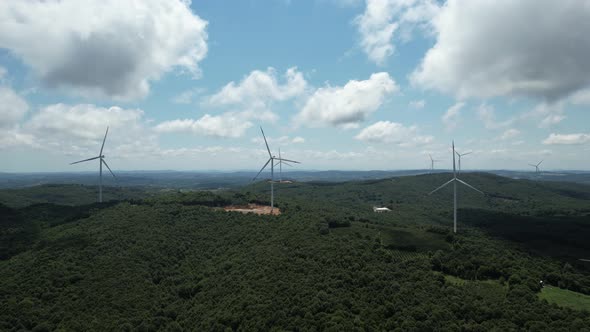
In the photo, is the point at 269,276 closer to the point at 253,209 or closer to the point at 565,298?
the point at 565,298

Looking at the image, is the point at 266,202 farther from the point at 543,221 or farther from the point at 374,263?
the point at 543,221

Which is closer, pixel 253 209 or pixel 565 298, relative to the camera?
pixel 565 298

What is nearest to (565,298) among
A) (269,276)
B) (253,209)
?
(269,276)

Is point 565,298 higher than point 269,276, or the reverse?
point 269,276

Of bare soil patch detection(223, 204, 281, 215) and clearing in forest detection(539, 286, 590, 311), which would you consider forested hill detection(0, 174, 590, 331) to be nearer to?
clearing in forest detection(539, 286, 590, 311)

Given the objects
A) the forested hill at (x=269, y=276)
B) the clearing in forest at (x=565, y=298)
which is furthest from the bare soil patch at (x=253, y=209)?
the clearing in forest at (x=565, y=298)

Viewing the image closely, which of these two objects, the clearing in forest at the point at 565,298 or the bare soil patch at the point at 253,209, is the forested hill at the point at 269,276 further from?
the bare soil patch at the point at 253,209

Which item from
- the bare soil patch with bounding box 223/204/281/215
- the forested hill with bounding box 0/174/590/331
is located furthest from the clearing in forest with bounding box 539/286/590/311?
the bare soil patch with bounding box 223/204/281/215

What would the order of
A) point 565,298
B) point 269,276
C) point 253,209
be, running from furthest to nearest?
point 253,209 → point 269,276 → point 565,298

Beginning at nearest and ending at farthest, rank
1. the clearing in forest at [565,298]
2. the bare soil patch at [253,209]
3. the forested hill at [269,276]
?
the forested hill at [269,276], the clearing in forest at [565,298], the bare soil patch at [253,209]
